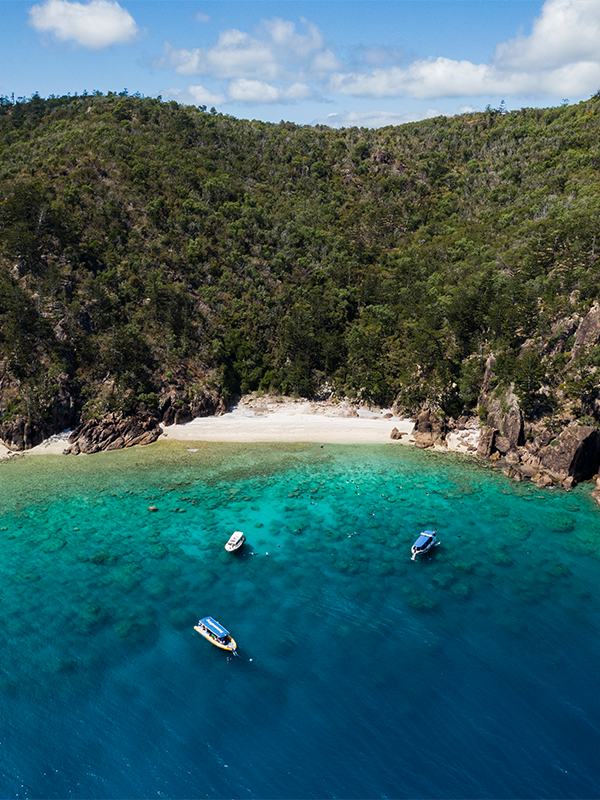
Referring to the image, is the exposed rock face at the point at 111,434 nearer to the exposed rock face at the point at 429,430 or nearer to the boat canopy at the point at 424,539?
the exposed rock face at the point at 429,430

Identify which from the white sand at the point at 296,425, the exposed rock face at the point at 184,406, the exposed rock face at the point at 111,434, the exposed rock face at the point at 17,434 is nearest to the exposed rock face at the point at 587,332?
the white sand at the point at 296,425

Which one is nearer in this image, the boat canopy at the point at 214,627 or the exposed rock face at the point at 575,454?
the boat canopy at the point at 214,627

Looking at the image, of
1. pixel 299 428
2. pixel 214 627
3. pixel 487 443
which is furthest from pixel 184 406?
pixel 214 627

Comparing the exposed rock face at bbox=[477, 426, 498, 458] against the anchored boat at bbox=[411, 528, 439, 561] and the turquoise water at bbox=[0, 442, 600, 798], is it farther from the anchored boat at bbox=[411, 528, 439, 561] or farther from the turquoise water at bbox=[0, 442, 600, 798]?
the anchored boat at bbox=[411, 528, 439, 561]

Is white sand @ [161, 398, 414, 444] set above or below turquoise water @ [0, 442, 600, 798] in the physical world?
above

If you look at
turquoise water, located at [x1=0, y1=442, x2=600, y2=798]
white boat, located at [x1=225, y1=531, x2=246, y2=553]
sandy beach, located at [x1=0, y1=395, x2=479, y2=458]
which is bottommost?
turquoise water, located at [x1=0, y1=442, x2=600, y2=798]

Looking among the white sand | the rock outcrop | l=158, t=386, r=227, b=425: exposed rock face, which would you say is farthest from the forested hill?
the rock outcrop

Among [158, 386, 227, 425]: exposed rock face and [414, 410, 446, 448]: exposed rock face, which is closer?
[414, 410, 446, 448]: exposed rock face

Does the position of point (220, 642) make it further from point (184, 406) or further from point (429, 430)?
point (184, 406)
